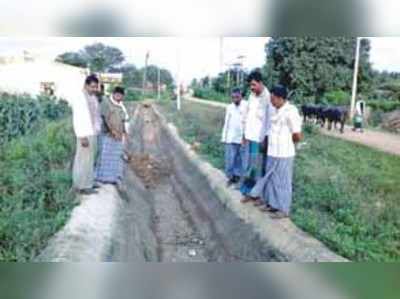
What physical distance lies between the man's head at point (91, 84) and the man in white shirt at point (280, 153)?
848 mm

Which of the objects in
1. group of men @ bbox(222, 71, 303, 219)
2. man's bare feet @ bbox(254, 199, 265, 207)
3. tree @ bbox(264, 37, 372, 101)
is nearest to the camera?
tree @ bbox(264, 37, 372, 101)

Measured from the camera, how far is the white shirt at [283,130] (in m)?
2.79

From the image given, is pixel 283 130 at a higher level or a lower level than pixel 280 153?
higher

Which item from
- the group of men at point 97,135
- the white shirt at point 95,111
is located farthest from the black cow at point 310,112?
the white shirt at point 95,111

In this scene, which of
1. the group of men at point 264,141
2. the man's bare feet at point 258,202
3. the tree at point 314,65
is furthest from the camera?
the man's bare feet at point 258,202

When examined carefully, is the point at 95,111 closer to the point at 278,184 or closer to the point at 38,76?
the point at 38,76

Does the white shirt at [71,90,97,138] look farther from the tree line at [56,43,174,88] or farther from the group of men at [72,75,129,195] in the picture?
the tree line at [56,43,174,88]

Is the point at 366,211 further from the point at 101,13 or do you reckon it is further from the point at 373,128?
the point at 101,13

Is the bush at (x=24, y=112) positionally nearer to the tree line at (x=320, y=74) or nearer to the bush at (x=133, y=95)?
the bush at (x=133, y=95)

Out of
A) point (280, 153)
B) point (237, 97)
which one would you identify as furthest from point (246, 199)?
point (237, 97)

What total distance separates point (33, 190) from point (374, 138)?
1.65 m

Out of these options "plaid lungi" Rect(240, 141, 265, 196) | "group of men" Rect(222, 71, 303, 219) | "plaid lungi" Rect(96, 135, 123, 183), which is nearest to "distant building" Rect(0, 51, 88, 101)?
"plaid lungi" Rect(96, 135, 123, 183)

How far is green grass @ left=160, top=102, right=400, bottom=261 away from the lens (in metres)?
2.75

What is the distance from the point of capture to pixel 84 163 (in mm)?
2854
